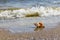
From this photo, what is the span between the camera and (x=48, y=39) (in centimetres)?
600

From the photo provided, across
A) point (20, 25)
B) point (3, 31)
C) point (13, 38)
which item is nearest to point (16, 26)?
point (20, 25)

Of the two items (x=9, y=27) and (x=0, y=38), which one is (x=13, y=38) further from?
(x=9, y=27)

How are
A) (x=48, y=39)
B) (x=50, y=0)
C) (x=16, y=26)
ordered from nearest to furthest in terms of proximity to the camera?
(x=48, y=39) < (x=16, y=26) < (x=50, y=0)

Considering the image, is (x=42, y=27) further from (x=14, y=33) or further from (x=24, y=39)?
(x=24, y=39)

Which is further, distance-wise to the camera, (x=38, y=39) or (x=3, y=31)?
(x=3, y=31)

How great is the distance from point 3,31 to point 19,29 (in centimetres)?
59

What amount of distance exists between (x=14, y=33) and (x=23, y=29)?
0.70m

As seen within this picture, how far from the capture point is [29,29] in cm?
777

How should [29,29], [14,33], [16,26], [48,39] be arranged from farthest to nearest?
[16,26]
[29,29]
[14,33]
[48,39]

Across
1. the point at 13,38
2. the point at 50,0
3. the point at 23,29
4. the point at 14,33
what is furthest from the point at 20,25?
the point at 50,0

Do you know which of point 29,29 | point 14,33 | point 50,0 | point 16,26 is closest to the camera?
point 14,33

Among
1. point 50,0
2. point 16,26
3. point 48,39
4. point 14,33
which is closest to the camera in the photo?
point 48,39

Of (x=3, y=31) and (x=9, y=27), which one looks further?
(x=9, y=27)

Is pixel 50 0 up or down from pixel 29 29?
down
